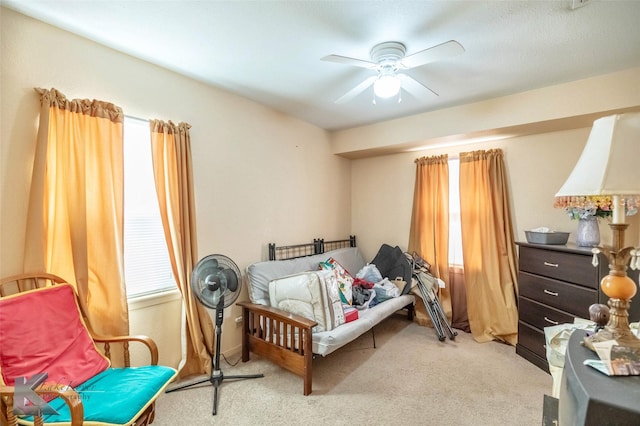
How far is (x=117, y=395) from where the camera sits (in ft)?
4.63

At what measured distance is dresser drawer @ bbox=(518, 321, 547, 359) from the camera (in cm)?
254

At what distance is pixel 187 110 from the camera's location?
96.0 inches

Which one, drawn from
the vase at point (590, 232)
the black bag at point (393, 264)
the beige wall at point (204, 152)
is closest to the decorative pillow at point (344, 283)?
the beige wall at point (204, 152)

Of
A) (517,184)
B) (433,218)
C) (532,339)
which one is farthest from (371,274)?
(517,184)

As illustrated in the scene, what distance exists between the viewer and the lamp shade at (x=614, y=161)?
2.74 ft

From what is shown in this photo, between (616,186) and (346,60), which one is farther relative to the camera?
(346,60)

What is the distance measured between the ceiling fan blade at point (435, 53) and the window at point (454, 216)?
1988mm

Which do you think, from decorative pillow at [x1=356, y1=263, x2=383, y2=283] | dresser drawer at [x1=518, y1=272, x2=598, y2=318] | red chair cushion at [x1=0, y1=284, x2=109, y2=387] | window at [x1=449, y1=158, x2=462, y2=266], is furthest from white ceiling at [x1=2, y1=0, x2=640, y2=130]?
decorative pillow at [x1=356, y1=263, x2=383, y2=283]

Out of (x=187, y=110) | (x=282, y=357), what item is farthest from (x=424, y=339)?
(x=187, y=110)

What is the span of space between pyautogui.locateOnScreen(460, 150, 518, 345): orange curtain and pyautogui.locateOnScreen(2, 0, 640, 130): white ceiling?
97cm

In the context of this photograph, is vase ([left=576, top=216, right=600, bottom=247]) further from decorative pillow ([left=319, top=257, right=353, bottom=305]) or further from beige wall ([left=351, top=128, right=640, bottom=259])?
decorative pillow ([left=319, top=257, right=353, bottom=305])

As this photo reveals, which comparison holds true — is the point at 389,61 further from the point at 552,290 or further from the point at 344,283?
the point at 552,290

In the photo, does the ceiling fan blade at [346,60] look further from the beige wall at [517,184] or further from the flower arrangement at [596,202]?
the beige wall at [517,184]

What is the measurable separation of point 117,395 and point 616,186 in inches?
85.5
